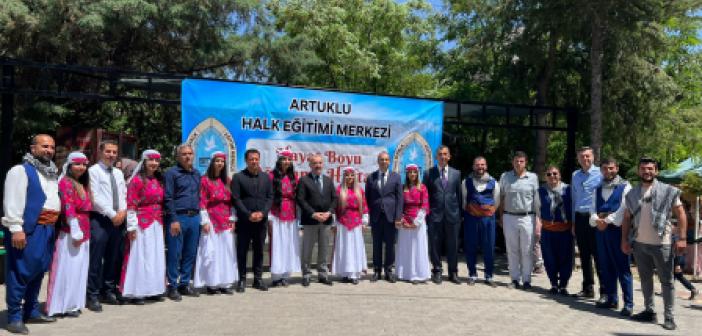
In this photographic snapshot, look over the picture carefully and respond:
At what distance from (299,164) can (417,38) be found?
14791 mm

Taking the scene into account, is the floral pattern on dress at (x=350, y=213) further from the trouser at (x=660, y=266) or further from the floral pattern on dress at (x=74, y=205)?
the trouser at (x=660, y=266)

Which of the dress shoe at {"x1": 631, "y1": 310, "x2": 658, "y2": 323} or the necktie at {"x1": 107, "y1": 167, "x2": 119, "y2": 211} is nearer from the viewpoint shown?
the necktie at {"x1": 107, "y1": 167, "x2": 119, "y2": 211}

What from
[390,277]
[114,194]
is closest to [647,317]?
[390,277]

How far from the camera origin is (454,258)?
8.62 metres

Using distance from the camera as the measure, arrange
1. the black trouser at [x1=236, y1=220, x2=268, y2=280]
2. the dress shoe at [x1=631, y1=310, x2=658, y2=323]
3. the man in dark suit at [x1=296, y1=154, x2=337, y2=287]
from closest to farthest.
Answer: the dress shoe at [x1=631, y1=310, x2=658, y2=323], the black trouser at [x1=236, y1=220, x2=268, y2=280], the man in dark suit at [x1=296, y1=154, x2=337, y2=287]

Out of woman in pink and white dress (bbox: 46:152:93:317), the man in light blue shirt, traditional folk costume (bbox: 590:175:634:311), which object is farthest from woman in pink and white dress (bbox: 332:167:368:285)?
woman in pink and white dress (bbox: 46:152:93:317)

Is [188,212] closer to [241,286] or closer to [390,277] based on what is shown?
[241,286]

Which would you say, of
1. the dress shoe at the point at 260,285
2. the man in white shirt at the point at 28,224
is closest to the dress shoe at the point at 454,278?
the dress shoe at the point at 260,285

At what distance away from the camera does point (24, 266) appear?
553 centimetres

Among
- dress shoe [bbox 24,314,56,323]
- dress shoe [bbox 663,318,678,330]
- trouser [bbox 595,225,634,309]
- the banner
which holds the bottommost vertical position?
dress shoe [bbox 663,318,678,330]

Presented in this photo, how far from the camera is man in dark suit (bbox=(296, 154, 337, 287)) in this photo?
8.05 meters

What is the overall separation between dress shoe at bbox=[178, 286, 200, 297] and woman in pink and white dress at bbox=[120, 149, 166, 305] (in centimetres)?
48

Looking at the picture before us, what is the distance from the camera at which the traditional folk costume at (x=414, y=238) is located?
8477 millimetres

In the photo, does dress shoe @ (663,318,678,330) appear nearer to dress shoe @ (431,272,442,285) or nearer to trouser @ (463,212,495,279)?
trouser @ (463,212,495,279)
